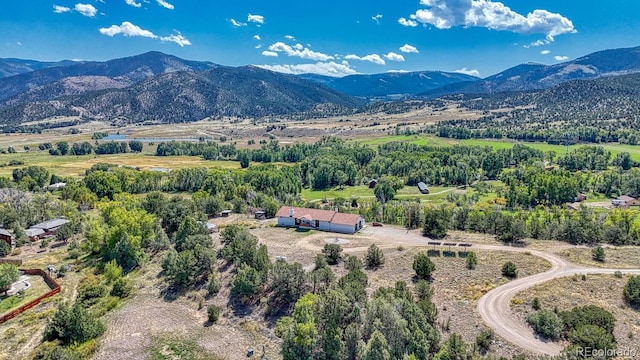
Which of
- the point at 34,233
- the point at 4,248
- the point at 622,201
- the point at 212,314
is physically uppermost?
the point at 622,201

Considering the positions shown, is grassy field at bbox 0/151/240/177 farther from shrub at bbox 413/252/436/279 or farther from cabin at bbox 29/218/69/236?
shrub at bbox 413/252/436/279

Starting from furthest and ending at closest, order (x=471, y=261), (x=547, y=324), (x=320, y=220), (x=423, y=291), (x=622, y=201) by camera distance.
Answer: (x=622, y=201)
(x=320, y=220)
(x=471, y=261)
(x=423, y=291)
(x=547, y=324)

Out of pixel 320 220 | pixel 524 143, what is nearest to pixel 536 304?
pixel 320 220

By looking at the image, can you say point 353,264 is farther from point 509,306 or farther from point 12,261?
point 12,261

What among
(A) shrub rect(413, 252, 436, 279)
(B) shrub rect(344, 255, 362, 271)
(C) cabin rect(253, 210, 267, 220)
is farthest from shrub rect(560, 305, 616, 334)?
(C) cabin rect(253, 210, 267, 220)

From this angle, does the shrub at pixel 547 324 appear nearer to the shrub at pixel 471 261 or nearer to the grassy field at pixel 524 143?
the shrub at pixel 471 261

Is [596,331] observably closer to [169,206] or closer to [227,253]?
[227,253]

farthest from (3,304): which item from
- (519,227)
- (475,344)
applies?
(519,227)

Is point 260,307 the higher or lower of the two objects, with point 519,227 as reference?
lower
